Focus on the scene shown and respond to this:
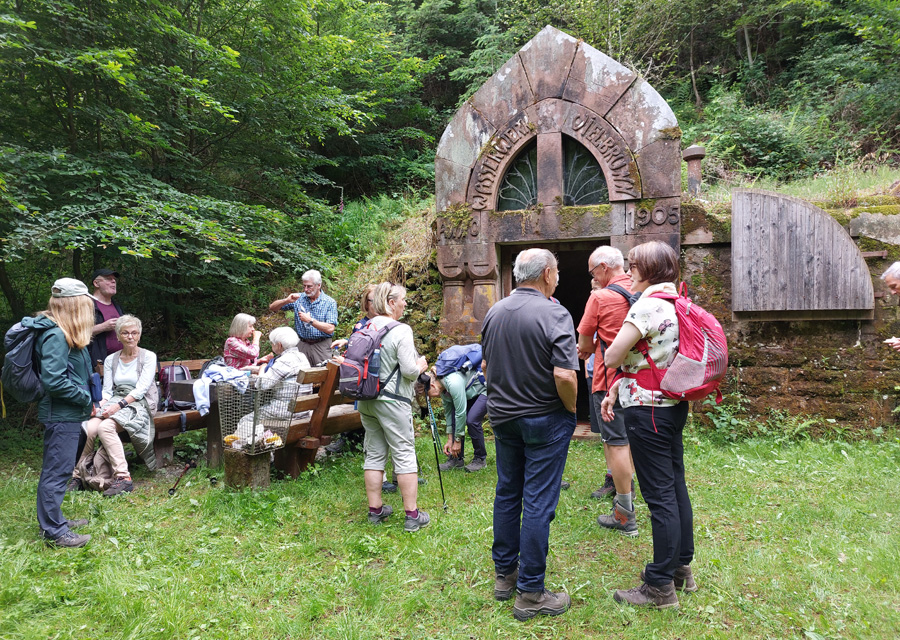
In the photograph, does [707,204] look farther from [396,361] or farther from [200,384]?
[200,384]

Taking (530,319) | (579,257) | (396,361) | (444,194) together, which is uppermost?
(444,194)

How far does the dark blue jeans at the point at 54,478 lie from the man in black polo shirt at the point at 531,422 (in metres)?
2.98

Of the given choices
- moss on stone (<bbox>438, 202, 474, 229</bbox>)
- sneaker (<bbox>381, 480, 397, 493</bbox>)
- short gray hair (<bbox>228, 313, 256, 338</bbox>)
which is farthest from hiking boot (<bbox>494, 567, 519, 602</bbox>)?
moss on stone (<bbox>438, 202, 474, 229</bbox>)

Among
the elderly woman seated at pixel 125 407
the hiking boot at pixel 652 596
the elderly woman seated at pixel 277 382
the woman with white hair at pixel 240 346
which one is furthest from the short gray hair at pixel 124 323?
the hiking boot at pixel 652 596

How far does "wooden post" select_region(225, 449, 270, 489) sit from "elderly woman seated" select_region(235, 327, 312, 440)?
0.54 ft

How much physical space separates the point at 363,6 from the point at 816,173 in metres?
9.62

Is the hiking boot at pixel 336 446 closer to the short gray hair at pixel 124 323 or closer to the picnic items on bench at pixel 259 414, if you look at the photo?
the picnic items on bench at pixel 259 414

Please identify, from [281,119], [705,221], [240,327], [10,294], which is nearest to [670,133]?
[705,221]

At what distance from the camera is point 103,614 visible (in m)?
2.70

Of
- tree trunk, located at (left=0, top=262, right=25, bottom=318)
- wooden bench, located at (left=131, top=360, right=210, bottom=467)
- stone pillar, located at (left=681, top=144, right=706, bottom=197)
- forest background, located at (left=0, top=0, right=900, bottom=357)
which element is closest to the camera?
wooden bench, located at (left=131, top=360, right=210, bottom=467)

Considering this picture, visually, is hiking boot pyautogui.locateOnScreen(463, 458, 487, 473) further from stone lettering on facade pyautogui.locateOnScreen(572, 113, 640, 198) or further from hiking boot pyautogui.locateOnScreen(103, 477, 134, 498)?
stone lettering on facade pyautogui.locateOnScreen(572, 113, 640, 198)

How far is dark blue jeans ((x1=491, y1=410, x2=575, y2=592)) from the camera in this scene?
2.62 m

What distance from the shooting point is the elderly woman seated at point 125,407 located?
15.2 ft

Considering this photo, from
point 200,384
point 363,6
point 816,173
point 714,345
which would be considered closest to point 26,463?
point 200,384
